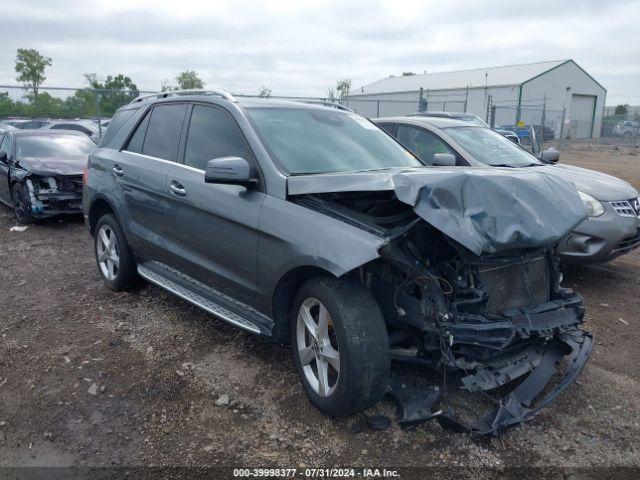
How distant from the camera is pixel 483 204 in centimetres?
299

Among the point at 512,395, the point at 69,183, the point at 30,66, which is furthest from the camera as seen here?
the point at 30,66

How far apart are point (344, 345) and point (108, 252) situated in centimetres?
341

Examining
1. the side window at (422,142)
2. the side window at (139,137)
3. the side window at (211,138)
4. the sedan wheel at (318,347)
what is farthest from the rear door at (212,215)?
the side window at (422,142)

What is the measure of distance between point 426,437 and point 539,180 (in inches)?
65.7

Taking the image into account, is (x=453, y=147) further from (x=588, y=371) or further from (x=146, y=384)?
(x=146, y=384)

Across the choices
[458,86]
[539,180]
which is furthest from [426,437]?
[458,86]

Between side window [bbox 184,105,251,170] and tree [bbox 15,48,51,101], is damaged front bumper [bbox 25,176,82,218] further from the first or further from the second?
tree [bbox 15,48,51,101]

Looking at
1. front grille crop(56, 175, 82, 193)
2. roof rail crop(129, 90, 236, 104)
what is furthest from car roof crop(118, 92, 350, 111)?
front grille crop(56, 175, 82, 193)

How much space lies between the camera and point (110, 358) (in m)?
4.12

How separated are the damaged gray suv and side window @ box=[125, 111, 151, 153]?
0.92 metres

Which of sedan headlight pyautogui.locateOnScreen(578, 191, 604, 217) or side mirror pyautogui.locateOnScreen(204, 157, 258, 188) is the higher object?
side mirror pyautogui.locateOnScreen(204, 157, 258, 188)

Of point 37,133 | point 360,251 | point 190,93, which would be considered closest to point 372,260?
point 360,251

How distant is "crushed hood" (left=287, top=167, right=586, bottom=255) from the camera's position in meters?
2.90

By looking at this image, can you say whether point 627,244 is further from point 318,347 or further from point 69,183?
point 69,183
